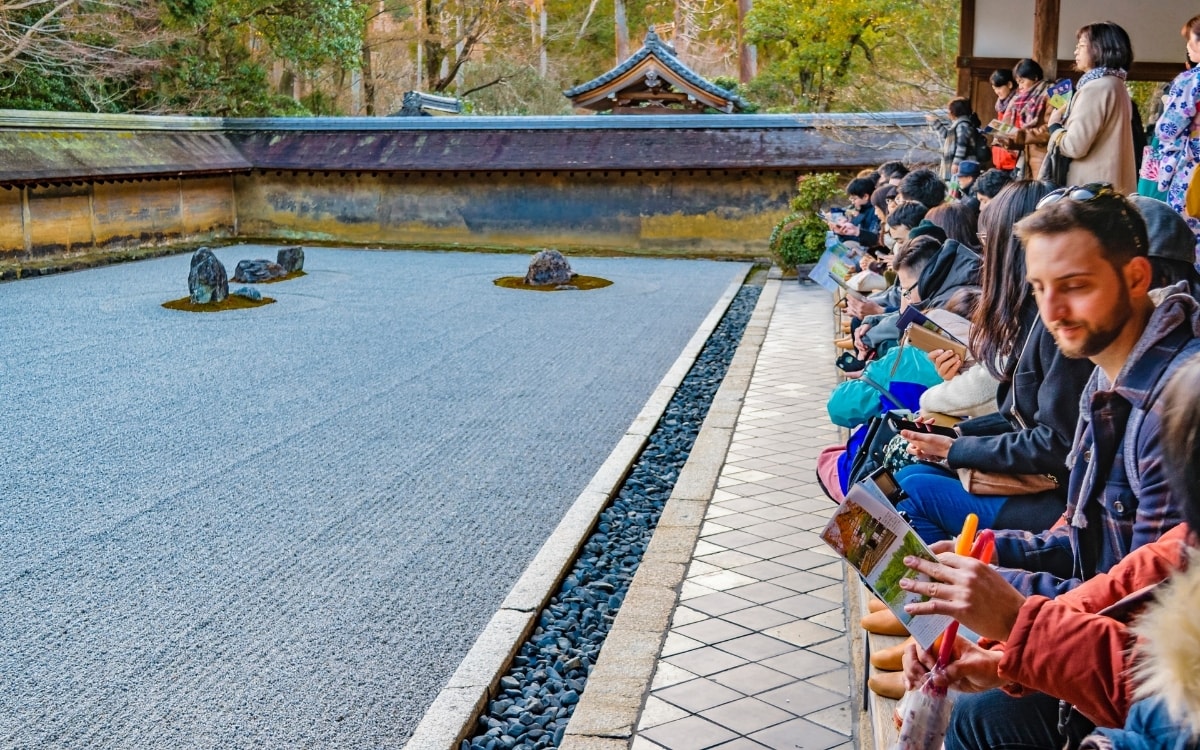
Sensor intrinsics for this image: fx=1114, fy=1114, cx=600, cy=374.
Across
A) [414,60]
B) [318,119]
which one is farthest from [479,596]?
[414,60]

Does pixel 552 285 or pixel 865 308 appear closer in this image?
pixel 865 308

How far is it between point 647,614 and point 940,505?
1297mm

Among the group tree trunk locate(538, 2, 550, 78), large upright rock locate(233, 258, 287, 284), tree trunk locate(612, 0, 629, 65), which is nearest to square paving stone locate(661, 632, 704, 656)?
large upright rock locate(233, 258, 287, 284)

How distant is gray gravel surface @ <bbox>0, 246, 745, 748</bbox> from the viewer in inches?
147

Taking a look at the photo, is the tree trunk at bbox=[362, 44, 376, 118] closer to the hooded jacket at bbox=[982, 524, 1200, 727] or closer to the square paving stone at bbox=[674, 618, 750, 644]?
the square paving stone at bbox=[674, 618, 750, 644]

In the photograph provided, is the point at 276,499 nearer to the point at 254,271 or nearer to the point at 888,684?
the point at 888,684

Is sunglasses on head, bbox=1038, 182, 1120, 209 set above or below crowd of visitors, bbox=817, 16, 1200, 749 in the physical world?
above

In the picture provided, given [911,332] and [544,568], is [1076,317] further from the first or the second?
[544,568]

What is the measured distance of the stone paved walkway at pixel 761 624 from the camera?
3289 millimetres

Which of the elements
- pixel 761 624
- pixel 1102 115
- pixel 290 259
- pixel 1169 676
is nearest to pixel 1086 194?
pixel 1169 676

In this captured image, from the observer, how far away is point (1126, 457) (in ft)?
7.22

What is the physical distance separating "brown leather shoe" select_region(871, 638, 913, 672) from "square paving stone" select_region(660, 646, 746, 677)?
0.65 metres

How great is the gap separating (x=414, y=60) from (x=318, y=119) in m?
Result: 14.2

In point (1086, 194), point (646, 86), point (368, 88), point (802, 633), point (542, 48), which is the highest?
point (542, 48)
